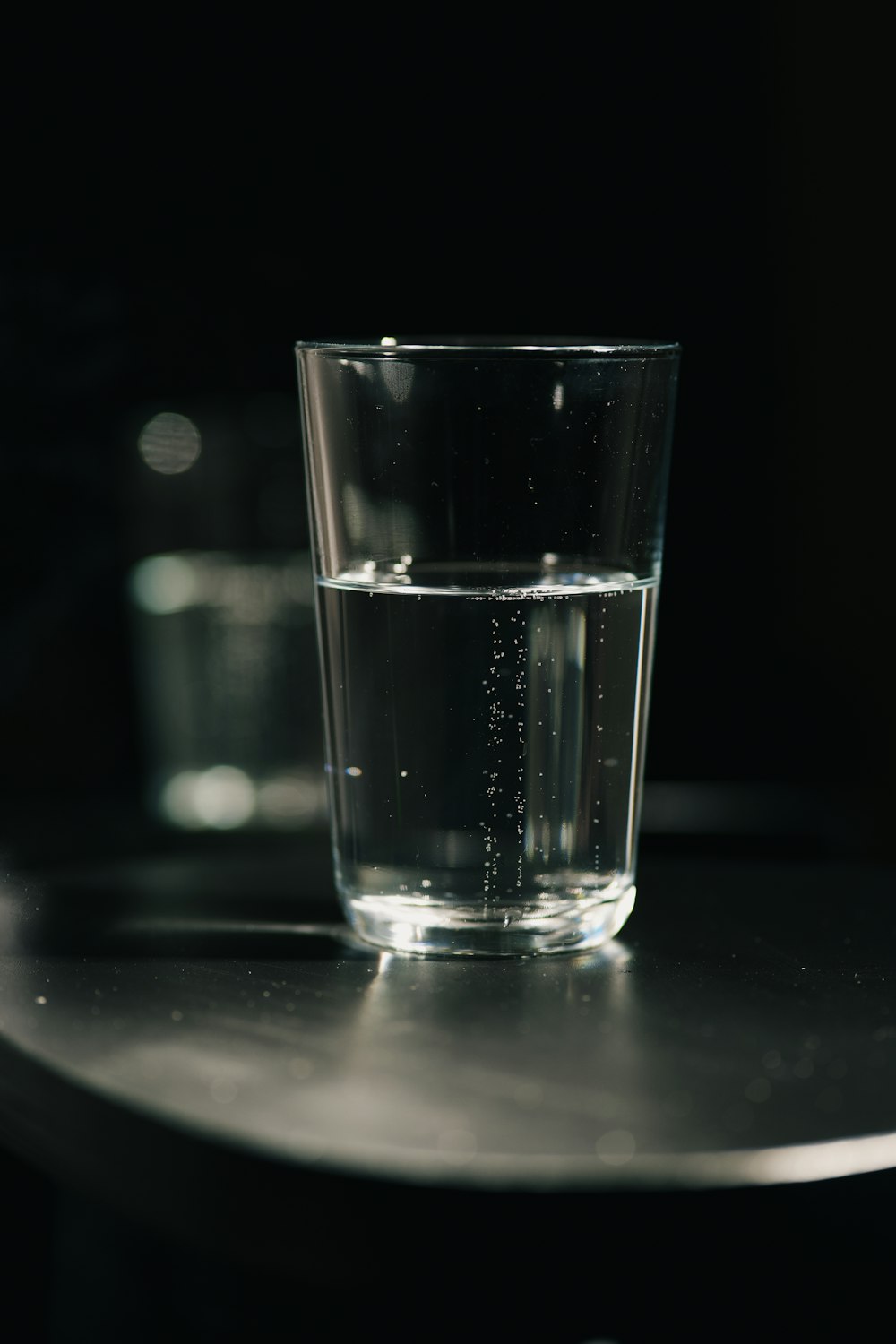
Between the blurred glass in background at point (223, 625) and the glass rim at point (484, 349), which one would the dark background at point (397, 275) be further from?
the glass rim at point (484, 349)

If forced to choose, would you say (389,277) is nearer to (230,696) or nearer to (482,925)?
(230,696)

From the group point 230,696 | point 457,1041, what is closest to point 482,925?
point 457,1041

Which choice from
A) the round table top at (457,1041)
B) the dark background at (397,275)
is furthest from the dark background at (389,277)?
the round table top at (457,1041)

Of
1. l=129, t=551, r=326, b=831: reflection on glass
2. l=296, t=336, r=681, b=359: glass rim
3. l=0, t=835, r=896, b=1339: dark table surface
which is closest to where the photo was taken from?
l=0, t=835, r=896, b=1339: dark table surface

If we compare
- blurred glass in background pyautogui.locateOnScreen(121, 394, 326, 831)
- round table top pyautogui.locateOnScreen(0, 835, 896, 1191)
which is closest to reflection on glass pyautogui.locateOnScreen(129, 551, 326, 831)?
blurred glass in background pyautogui.locateOnScreen(121, 394, 326, 831)

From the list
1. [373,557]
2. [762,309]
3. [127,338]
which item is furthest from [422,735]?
Result: [762,309]

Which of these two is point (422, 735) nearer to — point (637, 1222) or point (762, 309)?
point (637, 1222)

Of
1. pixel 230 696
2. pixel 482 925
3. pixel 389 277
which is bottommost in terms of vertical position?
pixel 230 696

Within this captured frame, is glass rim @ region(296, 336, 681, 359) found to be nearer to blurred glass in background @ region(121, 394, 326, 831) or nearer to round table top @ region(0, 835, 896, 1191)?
round table top @ region(0, 835, 896, 1191)
